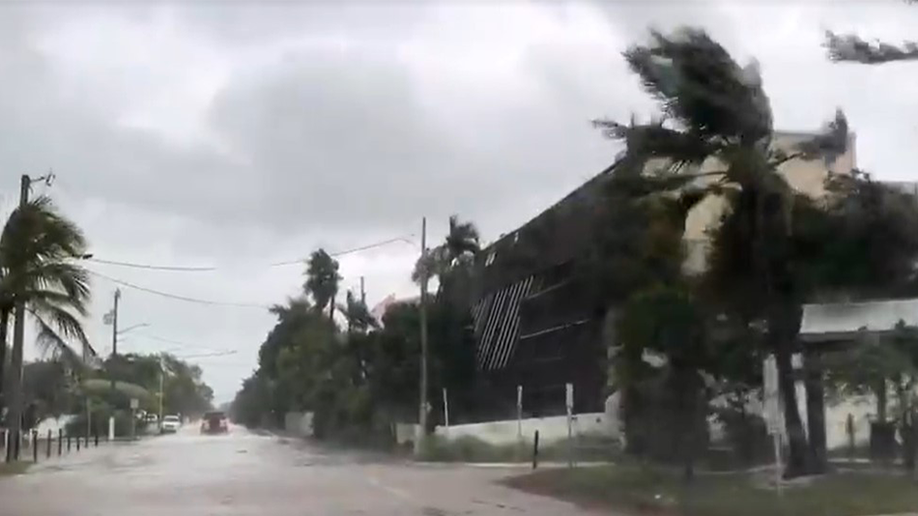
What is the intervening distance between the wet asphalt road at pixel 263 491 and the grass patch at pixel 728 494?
114 cm

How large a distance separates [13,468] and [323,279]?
7171cm

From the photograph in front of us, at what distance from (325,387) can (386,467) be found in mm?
34631

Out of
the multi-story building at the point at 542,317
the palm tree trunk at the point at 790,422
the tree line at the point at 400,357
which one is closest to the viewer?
the palm tree trunk at the point at 790,422

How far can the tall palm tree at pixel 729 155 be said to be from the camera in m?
23.8

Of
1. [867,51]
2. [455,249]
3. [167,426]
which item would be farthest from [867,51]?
[167,426]

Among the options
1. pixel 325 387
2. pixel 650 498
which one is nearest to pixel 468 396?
pixel 325 387

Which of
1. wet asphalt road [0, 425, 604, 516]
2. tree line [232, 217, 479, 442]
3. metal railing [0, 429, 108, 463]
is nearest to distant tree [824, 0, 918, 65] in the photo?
wet asphalt road [0, 425, 604, 516]

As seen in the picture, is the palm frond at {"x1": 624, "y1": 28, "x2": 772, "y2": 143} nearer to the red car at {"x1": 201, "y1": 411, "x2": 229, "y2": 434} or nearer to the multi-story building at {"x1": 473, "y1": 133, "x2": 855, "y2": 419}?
the multi-story building at {"x1": 473, "y1": 133, "x2": 855, "y2": 419}

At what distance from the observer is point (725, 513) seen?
20.4m

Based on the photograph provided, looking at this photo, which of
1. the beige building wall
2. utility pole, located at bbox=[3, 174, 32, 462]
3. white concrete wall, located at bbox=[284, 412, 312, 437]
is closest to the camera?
the beige building wall

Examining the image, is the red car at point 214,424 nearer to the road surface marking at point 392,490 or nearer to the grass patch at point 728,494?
the road surface marking at point 392,490

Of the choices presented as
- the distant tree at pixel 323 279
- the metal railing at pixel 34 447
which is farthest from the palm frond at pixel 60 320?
the distant tree at pixel 323 279

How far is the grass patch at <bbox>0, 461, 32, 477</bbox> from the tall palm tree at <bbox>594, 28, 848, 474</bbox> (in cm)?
2055

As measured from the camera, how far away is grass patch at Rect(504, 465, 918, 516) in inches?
805
